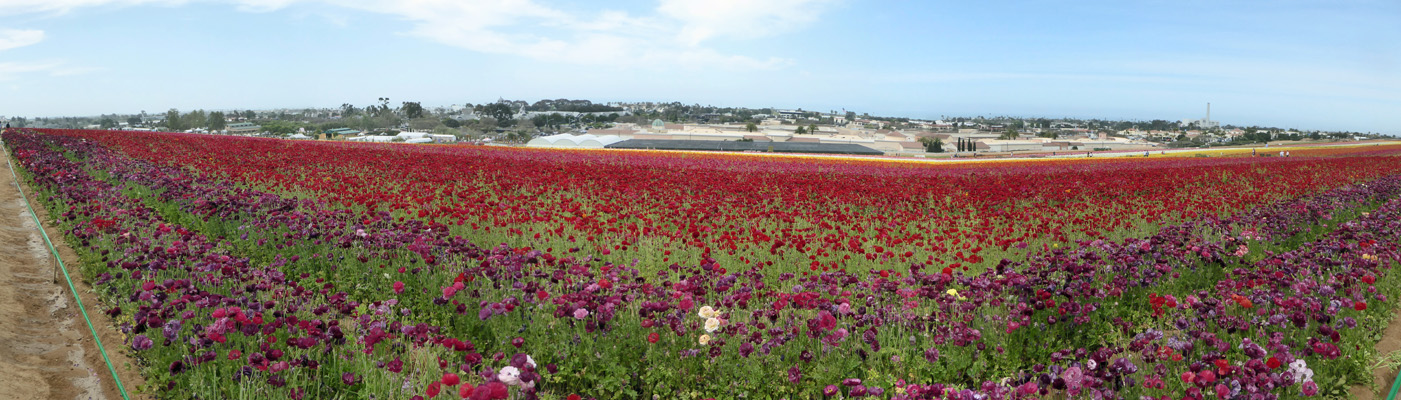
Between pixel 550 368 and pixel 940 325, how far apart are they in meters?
2.81

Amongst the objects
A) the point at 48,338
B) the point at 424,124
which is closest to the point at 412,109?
the point at 424,124

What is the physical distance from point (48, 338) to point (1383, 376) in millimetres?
10718

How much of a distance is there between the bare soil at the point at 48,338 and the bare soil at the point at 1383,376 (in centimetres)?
872

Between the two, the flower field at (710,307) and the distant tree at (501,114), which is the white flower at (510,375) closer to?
the flower field at (710,307)

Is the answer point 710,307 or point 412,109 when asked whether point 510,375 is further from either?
point 412,109

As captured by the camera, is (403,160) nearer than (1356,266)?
No

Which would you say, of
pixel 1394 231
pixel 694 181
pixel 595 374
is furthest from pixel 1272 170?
pixel 595 374

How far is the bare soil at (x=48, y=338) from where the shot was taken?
510cm

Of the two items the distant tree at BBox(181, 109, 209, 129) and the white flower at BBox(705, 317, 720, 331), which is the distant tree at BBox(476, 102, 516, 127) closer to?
the distant tree at BBox(181, 109, 209, 129)

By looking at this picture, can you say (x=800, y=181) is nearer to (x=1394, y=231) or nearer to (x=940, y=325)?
(x=1394, y=231)

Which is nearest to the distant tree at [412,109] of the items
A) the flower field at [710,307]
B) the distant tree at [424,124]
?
the distant tree at [424,124]

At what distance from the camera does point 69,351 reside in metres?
5.82

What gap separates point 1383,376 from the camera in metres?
5.45

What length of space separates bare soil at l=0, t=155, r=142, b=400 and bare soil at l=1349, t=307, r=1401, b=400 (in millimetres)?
8720
